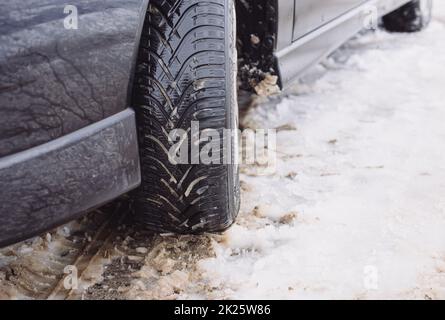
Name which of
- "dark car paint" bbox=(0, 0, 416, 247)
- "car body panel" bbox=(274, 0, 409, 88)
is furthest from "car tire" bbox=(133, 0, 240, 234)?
"car body panel" bbox=(274, 0, 409, 88)

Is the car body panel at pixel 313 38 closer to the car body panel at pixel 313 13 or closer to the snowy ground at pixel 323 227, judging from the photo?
the car body panel at pixel 313 13

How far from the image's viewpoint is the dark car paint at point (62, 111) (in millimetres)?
1233

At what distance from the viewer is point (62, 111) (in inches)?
51.9

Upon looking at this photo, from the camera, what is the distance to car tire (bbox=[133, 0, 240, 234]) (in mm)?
1578

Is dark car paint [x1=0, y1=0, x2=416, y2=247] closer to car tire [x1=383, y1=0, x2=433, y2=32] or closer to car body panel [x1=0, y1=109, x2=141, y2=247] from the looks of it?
car body panel [x1=0, y1=109, x2=141, y2=247]

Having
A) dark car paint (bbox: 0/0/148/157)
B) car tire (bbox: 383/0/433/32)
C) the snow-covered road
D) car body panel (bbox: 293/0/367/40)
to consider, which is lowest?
car tire (bbox: 383/0/433/32)

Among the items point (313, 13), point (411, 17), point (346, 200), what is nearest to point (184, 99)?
point (346, 200)

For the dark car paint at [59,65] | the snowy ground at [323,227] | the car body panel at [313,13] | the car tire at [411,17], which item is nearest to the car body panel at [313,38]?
the car body panel at [313,13]

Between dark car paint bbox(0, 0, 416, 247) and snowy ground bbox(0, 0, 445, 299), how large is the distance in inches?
12.9

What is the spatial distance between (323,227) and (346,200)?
23 cm

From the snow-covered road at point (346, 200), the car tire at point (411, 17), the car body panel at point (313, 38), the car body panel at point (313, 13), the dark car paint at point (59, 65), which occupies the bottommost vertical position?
the car tire at point (411, 17)

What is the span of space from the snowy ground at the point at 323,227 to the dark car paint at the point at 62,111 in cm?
33

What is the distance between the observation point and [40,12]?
1.25 meters
